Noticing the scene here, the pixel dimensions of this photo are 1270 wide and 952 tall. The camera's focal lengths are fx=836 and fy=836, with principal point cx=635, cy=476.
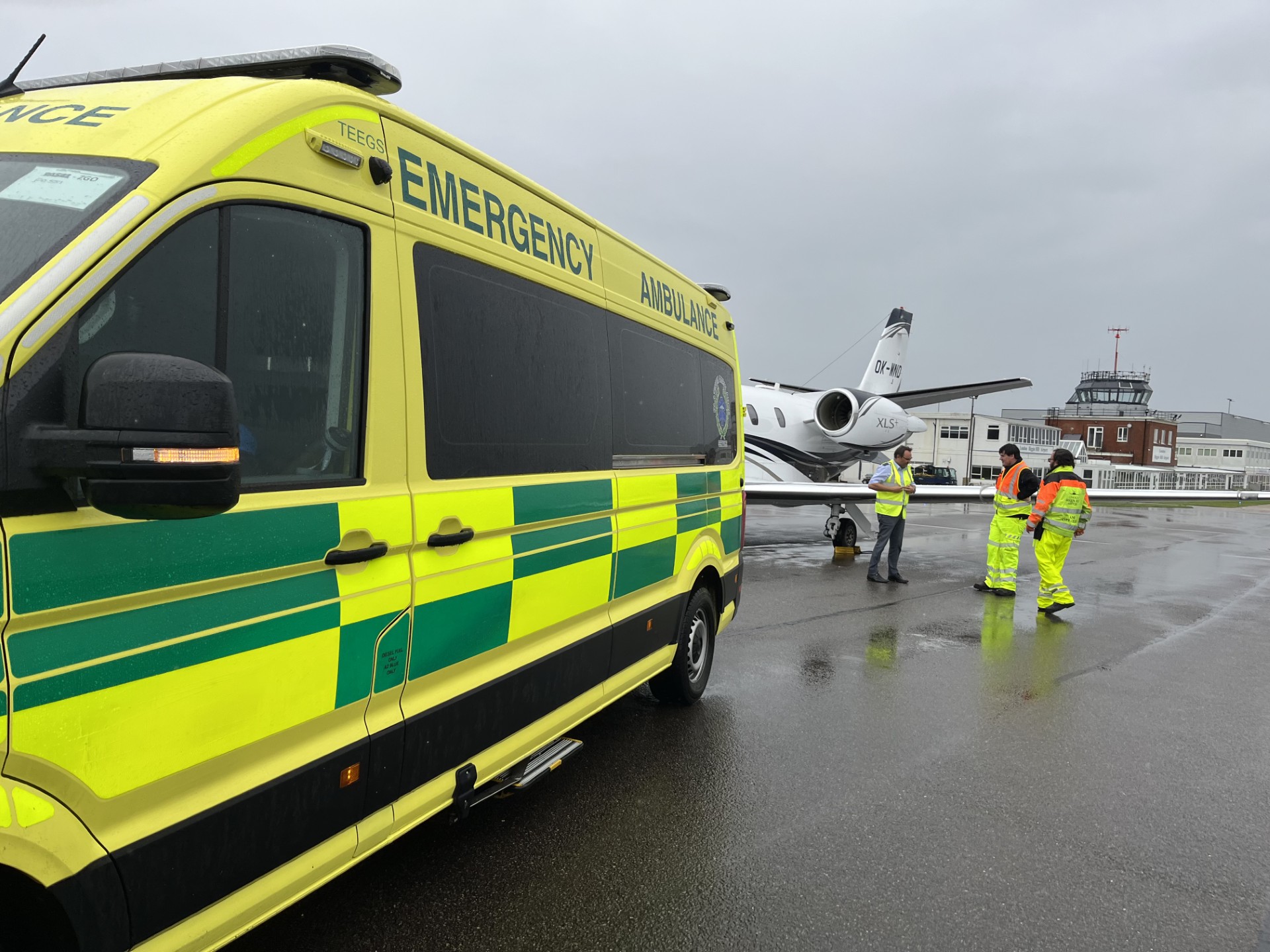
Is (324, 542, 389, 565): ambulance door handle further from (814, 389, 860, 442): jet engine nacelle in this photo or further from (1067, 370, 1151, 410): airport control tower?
(1067, 370, 1151, 410): airport control tower

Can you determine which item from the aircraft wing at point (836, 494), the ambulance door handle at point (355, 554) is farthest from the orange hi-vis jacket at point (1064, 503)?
the ambulance door handle at point (355, 554)

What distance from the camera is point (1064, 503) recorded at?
8.35 m

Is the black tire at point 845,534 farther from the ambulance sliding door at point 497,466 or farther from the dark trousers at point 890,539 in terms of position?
the ambulance sliding door at point 497,466

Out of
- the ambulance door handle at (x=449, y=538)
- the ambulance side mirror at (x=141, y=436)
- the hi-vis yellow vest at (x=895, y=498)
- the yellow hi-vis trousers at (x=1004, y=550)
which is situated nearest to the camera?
the ambulance side mirror at (x=141, y=436)

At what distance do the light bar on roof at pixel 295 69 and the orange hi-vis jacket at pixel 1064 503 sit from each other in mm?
7744

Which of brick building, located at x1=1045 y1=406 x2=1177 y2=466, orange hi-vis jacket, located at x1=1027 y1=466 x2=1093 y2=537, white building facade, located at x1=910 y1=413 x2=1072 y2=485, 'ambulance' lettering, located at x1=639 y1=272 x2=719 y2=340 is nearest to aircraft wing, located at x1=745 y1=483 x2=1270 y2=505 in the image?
orange hi-vis jacket, located at x1=1027 y1=466 x2=1093 y2=537

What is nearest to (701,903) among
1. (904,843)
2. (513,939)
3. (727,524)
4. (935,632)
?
(513,939)

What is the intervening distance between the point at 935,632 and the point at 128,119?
7.09 metres

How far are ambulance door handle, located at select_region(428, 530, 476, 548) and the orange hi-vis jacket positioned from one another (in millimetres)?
7391

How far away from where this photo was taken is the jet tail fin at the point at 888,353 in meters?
21.0

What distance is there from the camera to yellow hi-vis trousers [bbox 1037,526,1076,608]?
27.5ft

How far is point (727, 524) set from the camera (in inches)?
213

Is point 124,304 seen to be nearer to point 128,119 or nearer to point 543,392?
point 128,119

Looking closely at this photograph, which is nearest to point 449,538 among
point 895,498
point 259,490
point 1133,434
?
point 259,490
